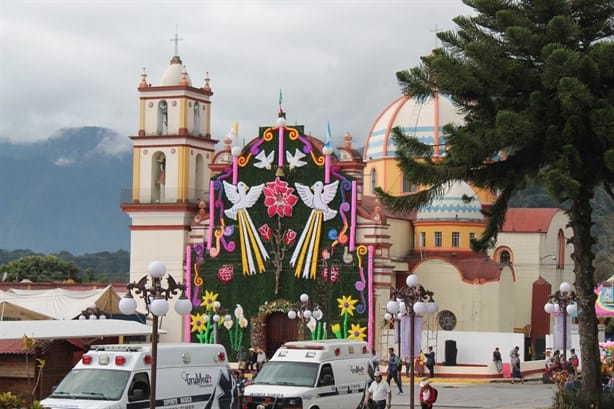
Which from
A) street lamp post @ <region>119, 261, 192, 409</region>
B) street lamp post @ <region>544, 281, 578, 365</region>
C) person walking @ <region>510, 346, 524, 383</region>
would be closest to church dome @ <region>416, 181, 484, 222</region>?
person walking @ <region>510, 346, 524, 383</region>

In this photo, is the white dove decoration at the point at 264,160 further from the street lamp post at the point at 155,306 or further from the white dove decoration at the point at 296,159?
the street lamp post at the point at 155,306

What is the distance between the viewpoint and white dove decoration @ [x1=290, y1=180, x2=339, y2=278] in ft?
180

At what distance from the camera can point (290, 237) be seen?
55594 mm

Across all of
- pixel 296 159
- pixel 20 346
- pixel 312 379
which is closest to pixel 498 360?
pixel 296 159

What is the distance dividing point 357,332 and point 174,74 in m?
16.5

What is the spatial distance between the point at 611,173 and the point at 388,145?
39.3 metres

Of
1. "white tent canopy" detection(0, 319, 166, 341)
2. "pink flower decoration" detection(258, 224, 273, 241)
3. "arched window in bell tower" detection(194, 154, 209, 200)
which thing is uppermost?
"arched window in bell tower" detection(194, 154, 209, 200)

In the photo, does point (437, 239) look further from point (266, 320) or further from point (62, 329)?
point (62, 329)

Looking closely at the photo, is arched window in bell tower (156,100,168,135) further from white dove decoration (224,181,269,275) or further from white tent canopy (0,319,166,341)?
white tent canopy (0,319,166,341)

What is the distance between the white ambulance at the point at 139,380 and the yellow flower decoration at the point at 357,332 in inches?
1101

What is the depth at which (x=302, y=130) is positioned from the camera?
182 ft

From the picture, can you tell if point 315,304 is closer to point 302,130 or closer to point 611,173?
point 302,130

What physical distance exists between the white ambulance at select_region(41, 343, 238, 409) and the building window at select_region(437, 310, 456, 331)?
34061 mm

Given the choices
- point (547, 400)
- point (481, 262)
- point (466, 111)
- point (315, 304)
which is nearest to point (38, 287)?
point (315, 304)
